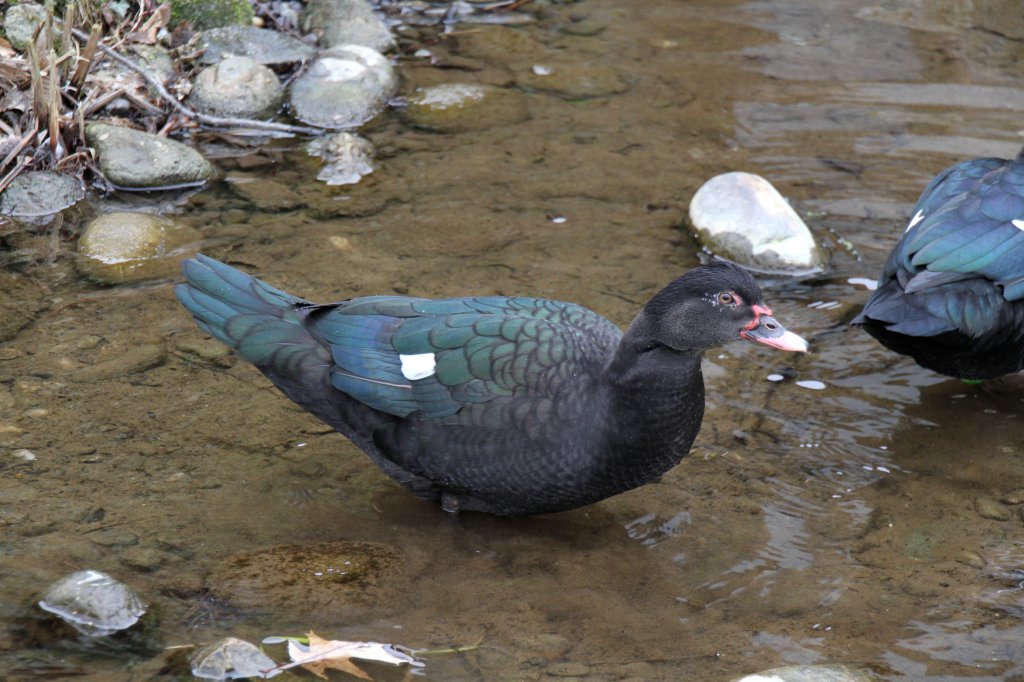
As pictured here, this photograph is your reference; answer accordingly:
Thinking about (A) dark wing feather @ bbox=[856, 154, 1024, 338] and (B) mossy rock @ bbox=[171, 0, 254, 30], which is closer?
(A) dark wing feather @ bbox=[856, 154, 1024, 338]

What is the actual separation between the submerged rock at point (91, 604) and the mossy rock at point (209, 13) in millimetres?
4625

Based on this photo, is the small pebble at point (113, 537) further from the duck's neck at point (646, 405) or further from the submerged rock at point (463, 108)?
the submerged rock at point (463, 108)

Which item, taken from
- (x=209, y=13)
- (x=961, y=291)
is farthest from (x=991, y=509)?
(x=209, y=13)

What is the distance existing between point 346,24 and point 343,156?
5.30ft

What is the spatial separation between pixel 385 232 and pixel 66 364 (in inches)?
69.4

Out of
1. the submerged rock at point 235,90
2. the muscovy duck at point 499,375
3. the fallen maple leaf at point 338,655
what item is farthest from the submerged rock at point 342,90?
the fallen maple leaf at point 338,655

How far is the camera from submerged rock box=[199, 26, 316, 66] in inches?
281

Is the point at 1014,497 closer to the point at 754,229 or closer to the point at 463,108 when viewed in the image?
the point at 754,229

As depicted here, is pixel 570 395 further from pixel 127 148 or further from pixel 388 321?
pixel 127 148

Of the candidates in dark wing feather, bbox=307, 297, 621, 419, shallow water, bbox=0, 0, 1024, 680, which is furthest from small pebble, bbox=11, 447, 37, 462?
dark wing feather, bbox=307, 297, 621, 419

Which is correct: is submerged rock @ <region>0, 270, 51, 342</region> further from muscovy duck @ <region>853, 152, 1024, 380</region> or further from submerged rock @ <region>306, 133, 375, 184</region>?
muscovy duck @ <region>853, 152, 1024, 380</region>

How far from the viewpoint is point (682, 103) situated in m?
7.19

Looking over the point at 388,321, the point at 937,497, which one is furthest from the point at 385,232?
the point at 937,497

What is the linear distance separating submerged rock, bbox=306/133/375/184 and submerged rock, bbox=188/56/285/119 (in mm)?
501
